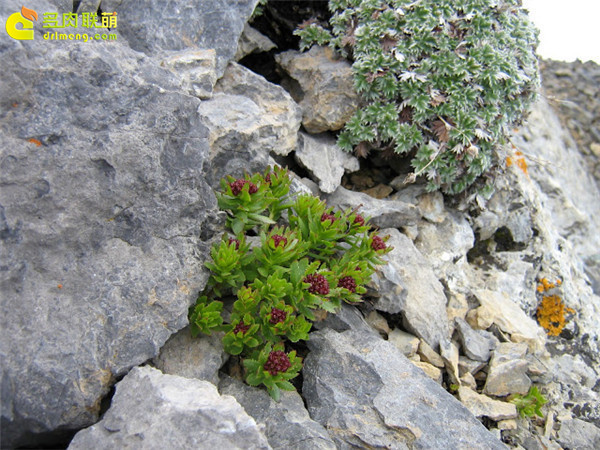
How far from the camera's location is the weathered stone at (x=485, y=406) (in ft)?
17.0

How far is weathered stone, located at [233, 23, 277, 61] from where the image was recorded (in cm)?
698

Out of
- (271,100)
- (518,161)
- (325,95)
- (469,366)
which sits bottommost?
(469,366)

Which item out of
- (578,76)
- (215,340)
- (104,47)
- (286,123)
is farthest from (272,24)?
(578,76)

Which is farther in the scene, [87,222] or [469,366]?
[469,366]

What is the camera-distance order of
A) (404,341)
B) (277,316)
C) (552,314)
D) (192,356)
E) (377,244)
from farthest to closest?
(552,314) < (404,341) < (377,244) < (192,356) < (277,316)

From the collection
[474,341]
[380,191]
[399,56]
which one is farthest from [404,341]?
[399,56]

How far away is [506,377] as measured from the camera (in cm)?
555

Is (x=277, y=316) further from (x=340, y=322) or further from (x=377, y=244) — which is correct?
(x=377, y=244)

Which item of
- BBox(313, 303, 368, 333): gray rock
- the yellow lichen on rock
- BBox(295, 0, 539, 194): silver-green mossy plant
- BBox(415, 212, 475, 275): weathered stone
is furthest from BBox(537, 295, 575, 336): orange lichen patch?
BBox(313, 303, 368, 333): gray rock

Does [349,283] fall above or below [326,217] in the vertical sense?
below

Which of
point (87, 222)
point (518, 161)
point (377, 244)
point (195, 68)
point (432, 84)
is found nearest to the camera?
point (87, 222)

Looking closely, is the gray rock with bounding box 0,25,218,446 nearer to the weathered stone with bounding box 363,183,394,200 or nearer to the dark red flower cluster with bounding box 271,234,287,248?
the dark red flower cluster with bounding box 271,234,287,248

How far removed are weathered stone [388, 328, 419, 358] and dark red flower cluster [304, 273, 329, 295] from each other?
1467 millimetres

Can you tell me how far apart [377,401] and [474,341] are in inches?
79.6
